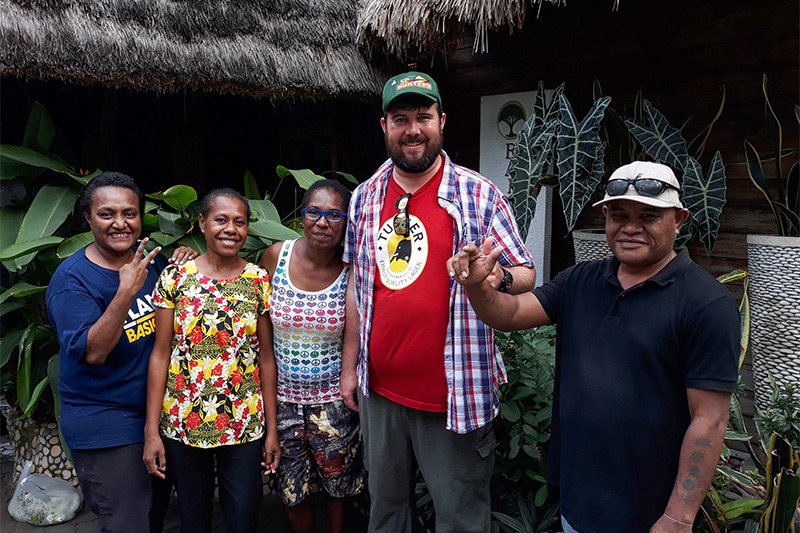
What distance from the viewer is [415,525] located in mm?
2365

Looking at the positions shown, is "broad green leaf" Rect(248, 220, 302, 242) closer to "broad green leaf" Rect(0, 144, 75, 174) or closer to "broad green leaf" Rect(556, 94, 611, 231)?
"broad green leaf" Rect(0, 144, 75, 174)

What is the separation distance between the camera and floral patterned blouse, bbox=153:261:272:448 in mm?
2041

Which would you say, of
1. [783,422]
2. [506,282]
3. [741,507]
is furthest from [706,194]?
[506,282]

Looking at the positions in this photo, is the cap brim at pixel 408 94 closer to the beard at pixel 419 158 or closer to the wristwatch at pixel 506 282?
the beard at pixel 419 158

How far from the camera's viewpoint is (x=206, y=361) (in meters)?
2.05

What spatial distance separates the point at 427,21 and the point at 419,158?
2351 millimetres

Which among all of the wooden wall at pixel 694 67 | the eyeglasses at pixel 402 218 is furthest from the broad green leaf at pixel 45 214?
the wooden wall at pixel 694 67

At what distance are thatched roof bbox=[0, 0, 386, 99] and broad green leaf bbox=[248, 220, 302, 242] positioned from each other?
176 centimetres

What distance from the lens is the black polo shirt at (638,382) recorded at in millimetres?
1316

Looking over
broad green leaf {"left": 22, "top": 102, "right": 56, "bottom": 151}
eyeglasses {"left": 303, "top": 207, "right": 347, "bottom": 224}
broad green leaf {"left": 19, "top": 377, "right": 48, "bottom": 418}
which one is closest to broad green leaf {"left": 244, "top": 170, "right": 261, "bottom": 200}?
broad green leaf {"left": 22, "top": 102, "right": 56, "bottom": 151}

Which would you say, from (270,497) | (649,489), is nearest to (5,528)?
(270,497)

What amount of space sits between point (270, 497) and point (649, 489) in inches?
95.4

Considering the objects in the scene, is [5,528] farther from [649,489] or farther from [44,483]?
[649,489]

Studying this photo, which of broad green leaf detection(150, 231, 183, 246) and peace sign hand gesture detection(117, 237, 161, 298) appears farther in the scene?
broad green leaf detection(150, 231, 183, 246)
